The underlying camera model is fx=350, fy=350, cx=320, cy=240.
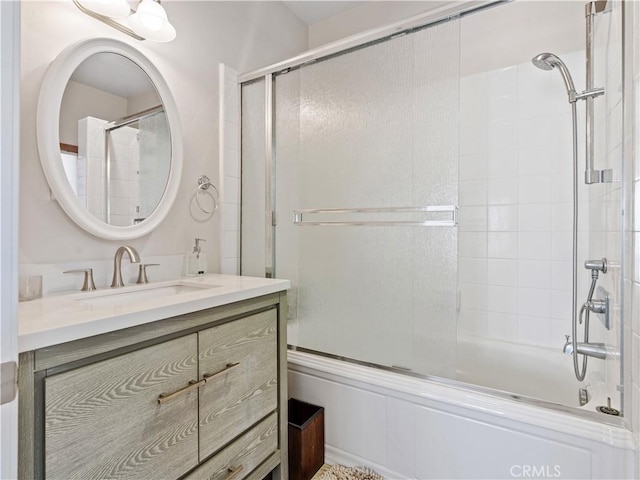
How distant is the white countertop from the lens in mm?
714

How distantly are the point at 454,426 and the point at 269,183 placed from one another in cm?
140

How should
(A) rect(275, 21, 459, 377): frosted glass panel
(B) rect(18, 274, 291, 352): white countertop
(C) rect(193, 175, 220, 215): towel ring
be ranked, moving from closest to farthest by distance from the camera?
(B) rect(18, 274, 291, 352): white countertop
(A) rect(275, 21, 459, 377): frosted glass panel
(C) rect(193, 175, 220, 215): towel ring

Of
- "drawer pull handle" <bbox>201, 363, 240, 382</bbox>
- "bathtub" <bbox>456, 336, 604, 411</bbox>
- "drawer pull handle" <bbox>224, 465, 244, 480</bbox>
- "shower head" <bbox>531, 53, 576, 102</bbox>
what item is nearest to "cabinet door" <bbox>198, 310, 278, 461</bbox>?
"drawer pull handle" <bbox>201, 363, 240, 382</bbox>

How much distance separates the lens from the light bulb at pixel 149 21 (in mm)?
1377

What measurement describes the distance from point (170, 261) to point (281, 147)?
2.63ft

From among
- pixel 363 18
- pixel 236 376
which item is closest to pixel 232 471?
pixel 236 376

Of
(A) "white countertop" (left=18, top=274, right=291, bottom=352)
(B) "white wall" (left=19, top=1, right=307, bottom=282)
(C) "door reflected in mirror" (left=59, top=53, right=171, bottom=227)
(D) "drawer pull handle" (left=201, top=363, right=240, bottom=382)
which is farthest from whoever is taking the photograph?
(C) "door reflected in mirror" (left=59, top=53, right=171, bottom=227)

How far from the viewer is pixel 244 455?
1.19 meters

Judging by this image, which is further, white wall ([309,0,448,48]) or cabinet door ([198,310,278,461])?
white wall ([309,0,448,48])

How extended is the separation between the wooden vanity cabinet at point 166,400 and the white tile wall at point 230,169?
669mm

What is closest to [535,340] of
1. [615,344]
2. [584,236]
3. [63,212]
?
[584,236]

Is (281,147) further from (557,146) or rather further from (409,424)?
(557,146)

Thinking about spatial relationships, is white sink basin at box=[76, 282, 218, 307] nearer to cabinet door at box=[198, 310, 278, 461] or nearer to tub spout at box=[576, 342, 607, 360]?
cabinet door at box=[198, 310, 278, 461]

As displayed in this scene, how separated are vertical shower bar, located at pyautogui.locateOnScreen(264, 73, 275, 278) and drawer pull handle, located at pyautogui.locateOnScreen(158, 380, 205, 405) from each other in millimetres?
912
